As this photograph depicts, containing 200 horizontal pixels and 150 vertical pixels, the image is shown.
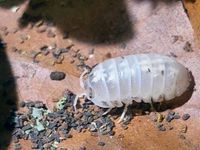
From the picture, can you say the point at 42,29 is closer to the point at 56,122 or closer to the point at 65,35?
the point at 65,35

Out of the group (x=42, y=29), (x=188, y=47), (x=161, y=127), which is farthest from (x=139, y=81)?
(x=42, y=29)

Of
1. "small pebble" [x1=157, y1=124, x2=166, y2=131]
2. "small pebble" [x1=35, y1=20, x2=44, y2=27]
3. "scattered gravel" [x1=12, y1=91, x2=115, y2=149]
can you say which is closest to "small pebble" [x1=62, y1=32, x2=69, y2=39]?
"small pebble" [x1=35, y1=20, x2=44, y2=27]

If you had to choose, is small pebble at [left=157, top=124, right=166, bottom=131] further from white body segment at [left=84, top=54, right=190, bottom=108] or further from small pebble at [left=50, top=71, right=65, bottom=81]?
small pebble at [left=50, top=71, right=65, bottom=81]

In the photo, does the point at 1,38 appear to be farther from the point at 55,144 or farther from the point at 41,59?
the point at 55,144

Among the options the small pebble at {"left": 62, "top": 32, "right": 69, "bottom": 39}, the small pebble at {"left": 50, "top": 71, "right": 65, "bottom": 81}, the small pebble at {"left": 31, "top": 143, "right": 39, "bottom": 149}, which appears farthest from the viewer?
the small pebble at {"left": 62, "top": 32, "right": 69, "bottom": 39}

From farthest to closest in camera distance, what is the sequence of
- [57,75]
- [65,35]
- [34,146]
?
[65,35], [57,75], [34,146]

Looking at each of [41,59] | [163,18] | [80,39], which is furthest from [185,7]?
[41,59]

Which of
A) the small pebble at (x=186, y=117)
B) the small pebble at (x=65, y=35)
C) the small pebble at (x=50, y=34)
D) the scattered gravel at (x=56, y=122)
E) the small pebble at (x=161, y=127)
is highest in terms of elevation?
the small pebble at (x=65, y=35)

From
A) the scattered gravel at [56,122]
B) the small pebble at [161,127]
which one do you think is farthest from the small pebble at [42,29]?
the small pebble at [161,127]

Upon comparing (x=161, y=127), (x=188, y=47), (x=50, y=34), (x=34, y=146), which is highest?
(x=188, y=47)

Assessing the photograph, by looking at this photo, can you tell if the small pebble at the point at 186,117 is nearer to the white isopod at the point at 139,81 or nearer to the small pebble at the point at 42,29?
the white isopod at the point at 139,81
